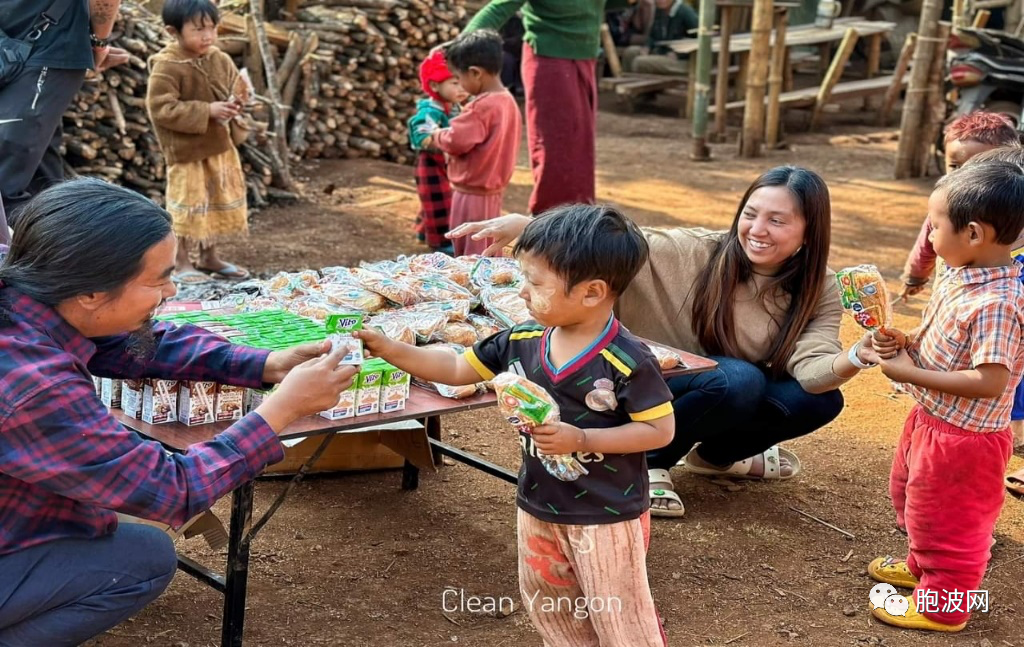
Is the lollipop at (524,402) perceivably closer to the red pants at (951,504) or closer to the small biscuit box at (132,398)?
the small biscuit box at (132,398)

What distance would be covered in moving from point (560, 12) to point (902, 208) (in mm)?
4047

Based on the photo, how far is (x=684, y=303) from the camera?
12.5 feet

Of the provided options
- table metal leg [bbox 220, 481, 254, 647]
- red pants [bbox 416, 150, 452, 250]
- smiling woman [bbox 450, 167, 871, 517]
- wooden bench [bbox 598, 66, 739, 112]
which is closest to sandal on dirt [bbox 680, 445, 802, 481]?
smiling woman [bbox 450, 167, 871, 517]

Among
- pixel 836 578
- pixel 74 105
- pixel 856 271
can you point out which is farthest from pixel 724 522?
pixel 74 105

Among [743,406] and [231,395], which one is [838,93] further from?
[231,395]

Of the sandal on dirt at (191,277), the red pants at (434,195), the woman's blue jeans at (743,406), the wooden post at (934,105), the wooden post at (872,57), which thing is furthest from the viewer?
the wooden post at (872,57)

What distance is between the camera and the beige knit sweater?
366cm

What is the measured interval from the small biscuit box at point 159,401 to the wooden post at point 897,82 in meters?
10.8

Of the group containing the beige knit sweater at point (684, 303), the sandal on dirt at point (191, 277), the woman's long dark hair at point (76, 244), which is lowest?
the sandal on dirt at point (191, 277)

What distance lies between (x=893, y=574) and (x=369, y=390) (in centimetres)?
182

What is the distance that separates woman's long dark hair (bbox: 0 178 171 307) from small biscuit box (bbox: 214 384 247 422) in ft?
1.76

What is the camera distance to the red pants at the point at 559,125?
6.66 m

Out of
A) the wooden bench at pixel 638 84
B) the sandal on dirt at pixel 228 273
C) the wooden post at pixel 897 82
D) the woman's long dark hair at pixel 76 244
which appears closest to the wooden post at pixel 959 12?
the wooden post at pixel 897 82

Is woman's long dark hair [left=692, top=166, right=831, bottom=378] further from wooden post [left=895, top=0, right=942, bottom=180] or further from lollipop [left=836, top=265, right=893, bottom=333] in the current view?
wooden post [left=895, top=0, right=942, bottom=180]
